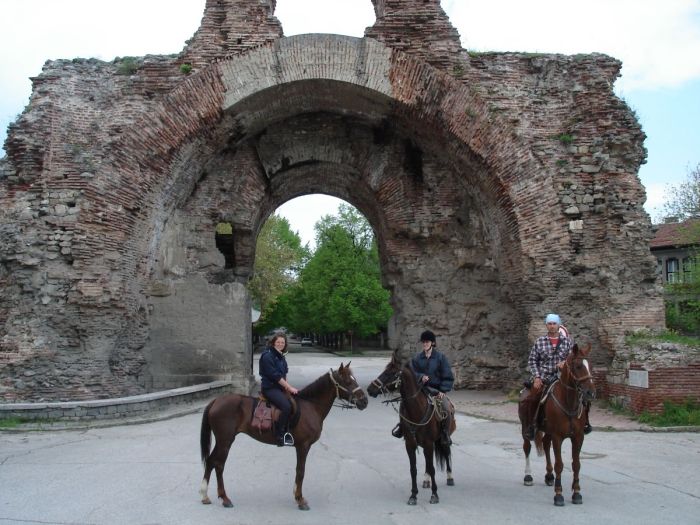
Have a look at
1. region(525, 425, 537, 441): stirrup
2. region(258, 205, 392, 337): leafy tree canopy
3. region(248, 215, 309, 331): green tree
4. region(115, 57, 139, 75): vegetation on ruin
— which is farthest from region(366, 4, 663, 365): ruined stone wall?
region(258, 205, 392, 337): leafy tree canopy

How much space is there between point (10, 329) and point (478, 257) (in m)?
9.10

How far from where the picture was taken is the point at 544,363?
601 cm

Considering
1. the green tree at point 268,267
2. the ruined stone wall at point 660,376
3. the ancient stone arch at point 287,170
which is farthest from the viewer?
the green tree at point 268,267

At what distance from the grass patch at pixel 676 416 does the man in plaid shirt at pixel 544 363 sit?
400cm

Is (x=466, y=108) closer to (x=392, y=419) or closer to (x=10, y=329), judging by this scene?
(x=392, y=419)

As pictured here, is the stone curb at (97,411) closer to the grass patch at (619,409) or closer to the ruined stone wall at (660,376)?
the grass patch at (619,409)

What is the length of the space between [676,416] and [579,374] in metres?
4.75

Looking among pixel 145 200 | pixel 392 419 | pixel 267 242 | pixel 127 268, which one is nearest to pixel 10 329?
pixel 127 268

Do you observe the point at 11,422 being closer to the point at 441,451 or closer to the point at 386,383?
the point at 386,383

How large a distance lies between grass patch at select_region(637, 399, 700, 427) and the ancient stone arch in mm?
1678

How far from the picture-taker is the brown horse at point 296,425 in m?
5.17

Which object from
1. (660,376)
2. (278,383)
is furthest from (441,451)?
(660,376)

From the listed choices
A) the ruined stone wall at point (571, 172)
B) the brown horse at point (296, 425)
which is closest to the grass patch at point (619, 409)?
the ruined stone wall at point (571, 172)

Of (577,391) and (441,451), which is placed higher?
(577,391)
